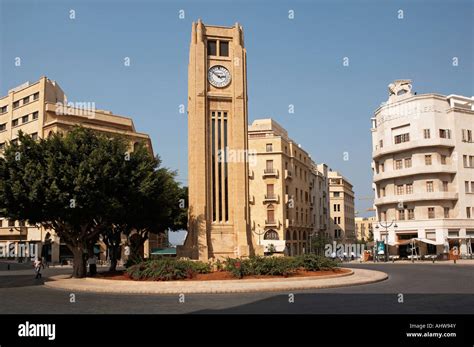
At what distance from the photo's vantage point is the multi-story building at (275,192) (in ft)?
224

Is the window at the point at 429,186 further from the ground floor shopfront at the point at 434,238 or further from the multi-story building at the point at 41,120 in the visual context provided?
the multi-story building at the point at 41,120

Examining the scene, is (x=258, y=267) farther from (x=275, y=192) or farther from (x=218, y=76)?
(x=275, y=192)

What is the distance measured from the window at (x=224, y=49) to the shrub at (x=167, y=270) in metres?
18.7

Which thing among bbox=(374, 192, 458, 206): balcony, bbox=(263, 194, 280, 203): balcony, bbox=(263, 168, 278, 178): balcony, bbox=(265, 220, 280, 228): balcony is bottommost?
bbox=(265, 220, 280, 228): balcony

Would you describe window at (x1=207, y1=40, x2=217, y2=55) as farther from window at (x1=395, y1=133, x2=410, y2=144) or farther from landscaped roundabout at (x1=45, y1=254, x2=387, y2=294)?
window at (x1=395, y1=133, x2=410, y2=144)

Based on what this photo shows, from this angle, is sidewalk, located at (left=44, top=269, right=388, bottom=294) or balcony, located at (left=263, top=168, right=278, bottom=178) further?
balcony, located at (left=263, top=168, right=278, bottom=178)

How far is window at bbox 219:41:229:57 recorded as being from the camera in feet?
125

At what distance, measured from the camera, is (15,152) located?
29.6 meters

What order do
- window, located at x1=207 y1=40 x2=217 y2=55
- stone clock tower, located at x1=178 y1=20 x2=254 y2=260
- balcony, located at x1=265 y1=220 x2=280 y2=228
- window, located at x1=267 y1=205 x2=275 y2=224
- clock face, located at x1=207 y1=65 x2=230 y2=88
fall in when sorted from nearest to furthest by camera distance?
stone clock tower, located at x1=178 y1=20 x2=254 y2=260
clock face, located at x1=207 y1=65 x2=230 y2=88
window, located at x1=207 y1=40 x2=217 y2=55
balcony, located at x1=265 y1=220 x2=280 y2=228
window, located at x1=267 y1=205 x2=275 y2=224

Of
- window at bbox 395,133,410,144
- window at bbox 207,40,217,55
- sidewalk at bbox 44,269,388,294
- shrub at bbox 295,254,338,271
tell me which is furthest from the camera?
window at bbox 395,133,410,144

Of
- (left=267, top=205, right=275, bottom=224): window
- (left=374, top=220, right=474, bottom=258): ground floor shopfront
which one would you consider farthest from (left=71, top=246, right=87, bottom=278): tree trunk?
(left=374, top=220, right=474, bottom=258): ground floor shopfront

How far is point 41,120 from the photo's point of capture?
217ft

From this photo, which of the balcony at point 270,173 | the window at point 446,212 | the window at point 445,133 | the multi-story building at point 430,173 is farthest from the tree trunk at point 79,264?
the window at point 445,133
